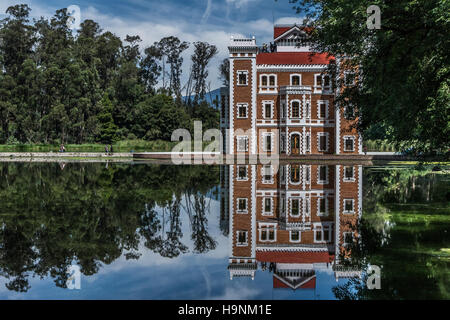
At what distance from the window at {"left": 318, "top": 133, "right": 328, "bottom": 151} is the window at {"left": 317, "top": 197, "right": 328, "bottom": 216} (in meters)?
26.4

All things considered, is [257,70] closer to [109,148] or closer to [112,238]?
[109,148]

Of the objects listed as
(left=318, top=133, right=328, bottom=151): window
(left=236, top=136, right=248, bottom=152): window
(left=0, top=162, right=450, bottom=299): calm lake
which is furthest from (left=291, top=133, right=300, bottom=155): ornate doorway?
(left=0, top=162, right=450, bottom=299): calm lake

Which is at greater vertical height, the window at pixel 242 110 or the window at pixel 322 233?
the window at pixel 242 110

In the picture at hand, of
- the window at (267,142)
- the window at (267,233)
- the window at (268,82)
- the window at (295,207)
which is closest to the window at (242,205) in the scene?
the window at (295,207)

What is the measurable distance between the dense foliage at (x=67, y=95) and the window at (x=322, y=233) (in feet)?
143

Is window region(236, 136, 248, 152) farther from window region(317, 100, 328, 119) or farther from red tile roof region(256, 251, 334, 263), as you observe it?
red tile roof region(256, 251, 334, 263)

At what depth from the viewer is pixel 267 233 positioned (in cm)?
824

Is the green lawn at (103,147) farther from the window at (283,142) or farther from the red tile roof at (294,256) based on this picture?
the red tile roof at (294,256)

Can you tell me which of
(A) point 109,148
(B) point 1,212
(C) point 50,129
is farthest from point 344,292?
(C) point 50,129

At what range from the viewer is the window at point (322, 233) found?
7.72 meters

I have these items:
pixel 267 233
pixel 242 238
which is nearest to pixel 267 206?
pixel 267 233

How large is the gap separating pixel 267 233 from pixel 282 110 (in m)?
30.9
